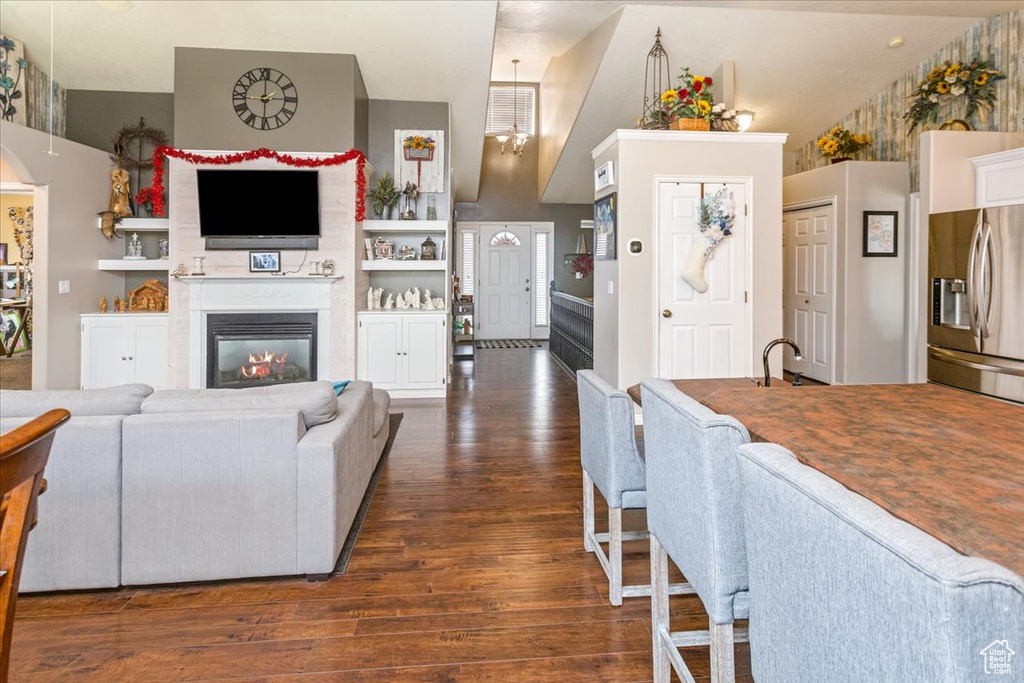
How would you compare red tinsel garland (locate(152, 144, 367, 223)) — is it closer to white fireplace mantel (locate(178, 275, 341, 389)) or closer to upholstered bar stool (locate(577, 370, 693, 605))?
white fireplace mantel (locate(178, 275, 341, 389))

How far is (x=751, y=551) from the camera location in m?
1.12

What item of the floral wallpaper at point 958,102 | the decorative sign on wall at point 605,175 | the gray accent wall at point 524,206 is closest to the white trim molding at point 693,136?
the decorative sign on wall at point 605,175

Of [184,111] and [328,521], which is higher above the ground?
[184,111]

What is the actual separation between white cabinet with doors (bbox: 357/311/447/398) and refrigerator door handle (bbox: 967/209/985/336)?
438 centimetres

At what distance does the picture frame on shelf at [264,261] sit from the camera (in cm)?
606

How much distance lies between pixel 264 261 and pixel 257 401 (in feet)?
12.4

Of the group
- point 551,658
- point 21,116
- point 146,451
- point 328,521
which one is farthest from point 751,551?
point 21,116

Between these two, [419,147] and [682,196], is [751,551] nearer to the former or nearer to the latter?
[682,196]

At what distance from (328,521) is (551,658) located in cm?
106

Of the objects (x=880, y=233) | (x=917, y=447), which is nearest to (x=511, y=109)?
(x=880, y=233)

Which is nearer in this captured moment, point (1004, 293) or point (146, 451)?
point (146, 451)

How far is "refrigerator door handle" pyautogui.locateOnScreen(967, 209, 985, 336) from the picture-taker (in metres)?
4.48

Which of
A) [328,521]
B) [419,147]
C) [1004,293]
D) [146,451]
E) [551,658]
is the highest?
[419,147]

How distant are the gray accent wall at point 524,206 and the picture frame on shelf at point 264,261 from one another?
5.89 meters
